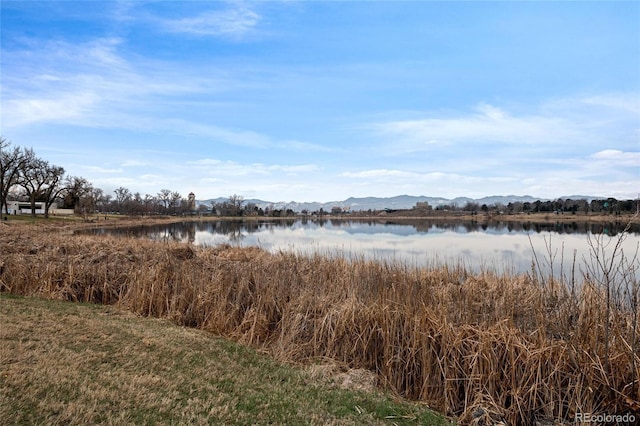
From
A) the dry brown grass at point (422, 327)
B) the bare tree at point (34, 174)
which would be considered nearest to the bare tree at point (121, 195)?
the bare tree at point (34, 174)

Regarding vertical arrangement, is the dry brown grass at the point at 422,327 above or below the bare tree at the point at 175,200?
below

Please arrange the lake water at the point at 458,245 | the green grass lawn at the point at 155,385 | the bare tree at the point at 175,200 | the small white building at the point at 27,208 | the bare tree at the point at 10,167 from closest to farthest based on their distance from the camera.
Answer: the green grass lawn at the point at 155,385
the lake water at the point at 458,245
the bare tree at the point at 10,167
the small white building at the point at 27,208
the bare tree at the point at 175,200

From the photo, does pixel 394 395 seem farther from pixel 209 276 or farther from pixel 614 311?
pixel 209 276

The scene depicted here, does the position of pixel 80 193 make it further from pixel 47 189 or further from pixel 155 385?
pixel 155 385

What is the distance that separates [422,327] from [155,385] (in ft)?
11.6

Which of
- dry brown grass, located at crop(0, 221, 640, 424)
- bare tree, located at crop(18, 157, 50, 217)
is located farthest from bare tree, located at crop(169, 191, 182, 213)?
dry brown grass, located at crop(0, 221, 640, 424)

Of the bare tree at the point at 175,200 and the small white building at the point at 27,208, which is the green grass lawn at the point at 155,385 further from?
the bare tree at the point at 175,200

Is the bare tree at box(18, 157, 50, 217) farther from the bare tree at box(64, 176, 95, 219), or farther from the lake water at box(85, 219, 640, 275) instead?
the lake water at box(85, 219, 640, 275)

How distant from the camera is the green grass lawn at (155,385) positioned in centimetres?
344

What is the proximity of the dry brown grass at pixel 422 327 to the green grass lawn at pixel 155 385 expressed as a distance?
2.54 ft

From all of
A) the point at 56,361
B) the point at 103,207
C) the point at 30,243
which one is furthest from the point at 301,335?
the point at 103,207

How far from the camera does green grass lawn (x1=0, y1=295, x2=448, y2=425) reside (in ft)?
11.3

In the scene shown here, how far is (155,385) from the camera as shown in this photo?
405 cm

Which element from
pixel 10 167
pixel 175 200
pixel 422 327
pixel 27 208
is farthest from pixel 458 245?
pixel 175 200
